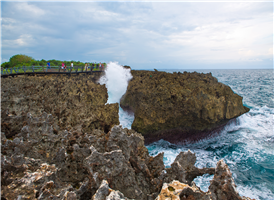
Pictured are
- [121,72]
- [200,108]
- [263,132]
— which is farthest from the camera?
[121,72]

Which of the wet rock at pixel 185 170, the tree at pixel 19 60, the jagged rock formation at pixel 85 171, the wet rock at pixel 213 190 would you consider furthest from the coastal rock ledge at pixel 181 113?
the tree at pixel 19 60

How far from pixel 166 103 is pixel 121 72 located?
19.6m

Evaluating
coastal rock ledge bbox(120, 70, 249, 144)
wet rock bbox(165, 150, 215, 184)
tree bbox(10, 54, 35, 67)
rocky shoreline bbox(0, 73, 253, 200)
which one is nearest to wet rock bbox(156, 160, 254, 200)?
rocky shoreline bbox(0, 73, 253, 200)

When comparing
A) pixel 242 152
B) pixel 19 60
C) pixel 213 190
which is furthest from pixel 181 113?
pixel 19 60

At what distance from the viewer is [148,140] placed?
55.1ft

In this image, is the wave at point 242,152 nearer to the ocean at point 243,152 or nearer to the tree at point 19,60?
the ocean at point 243,152

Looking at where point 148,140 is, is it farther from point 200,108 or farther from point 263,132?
point 263,132

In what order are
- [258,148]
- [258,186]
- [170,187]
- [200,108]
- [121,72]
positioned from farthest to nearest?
1. [121,72]
2. [200,108]
3. [258,148]
4. [258,186]
5. [170,187]

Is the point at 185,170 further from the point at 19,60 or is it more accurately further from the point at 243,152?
the point at 19,60

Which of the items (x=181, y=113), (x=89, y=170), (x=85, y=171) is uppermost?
(x=89, y=170)

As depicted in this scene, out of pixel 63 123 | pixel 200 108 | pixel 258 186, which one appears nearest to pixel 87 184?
pixel 63 123

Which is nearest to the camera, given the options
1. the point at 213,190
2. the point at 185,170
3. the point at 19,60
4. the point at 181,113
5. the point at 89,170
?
the point at 213,190

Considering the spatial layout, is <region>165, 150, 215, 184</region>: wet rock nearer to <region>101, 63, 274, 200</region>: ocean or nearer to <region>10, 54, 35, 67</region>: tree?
<region>101, 63, 274, 200</region>: ocean

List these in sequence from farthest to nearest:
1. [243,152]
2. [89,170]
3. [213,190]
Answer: [243,152], [89,170], [213,190]
